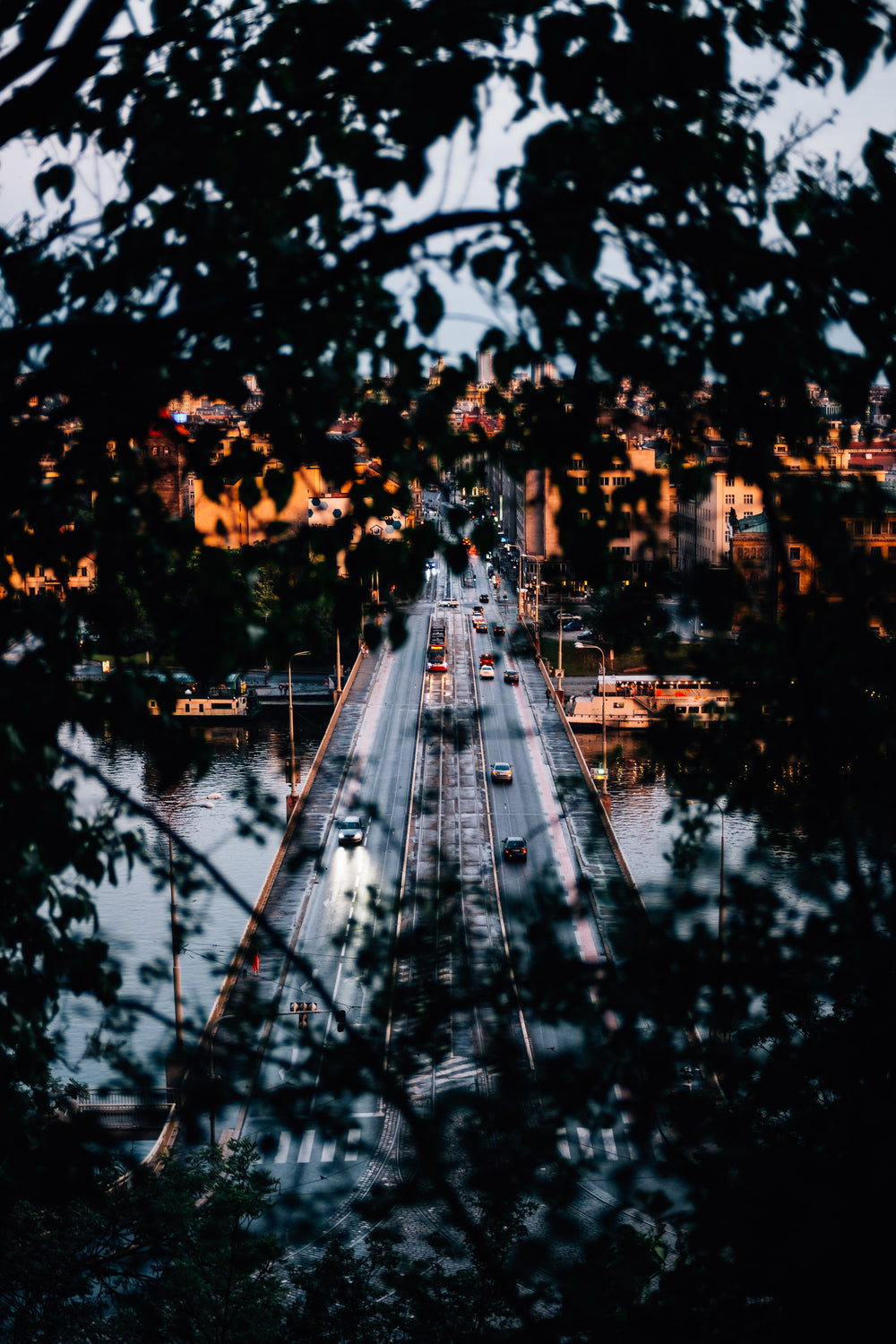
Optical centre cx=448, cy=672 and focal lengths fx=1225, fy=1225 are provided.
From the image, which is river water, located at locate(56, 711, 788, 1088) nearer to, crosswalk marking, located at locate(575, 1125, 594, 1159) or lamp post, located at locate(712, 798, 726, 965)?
lamp post, located at locate(712, 798, 726, 965)

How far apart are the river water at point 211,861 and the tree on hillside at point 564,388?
0.16 metres

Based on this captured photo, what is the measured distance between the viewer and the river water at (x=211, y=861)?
2516 millimetres

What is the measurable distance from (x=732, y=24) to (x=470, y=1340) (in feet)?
8.85

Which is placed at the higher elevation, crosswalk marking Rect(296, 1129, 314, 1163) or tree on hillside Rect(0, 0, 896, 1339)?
tree on hillside Rect(0, 0, 896, 1339)

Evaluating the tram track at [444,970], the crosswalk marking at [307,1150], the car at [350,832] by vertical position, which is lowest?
the crosswalk marking at [307,1150]

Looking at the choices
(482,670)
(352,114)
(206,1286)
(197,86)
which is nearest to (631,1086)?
(352,114)

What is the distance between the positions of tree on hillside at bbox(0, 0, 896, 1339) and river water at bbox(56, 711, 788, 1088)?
6.3 inches

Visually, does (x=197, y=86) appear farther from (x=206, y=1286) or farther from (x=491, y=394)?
(x=206, y=1286)

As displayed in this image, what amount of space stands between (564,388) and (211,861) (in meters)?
1.51

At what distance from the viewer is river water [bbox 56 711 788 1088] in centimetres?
252

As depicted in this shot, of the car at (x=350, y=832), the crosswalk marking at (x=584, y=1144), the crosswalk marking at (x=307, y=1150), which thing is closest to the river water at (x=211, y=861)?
the crosswalk marking at (x=584, y=1144)

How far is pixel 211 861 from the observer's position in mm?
3115

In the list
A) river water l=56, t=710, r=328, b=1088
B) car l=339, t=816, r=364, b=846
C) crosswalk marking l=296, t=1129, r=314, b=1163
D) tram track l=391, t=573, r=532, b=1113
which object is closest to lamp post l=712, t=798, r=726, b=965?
tram track l=391, t=573, r=532, b=1113

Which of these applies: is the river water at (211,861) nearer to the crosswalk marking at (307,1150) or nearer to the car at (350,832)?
the car at (350,832)
